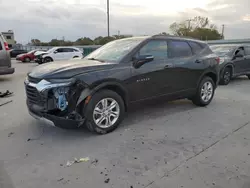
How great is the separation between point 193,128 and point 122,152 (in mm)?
1625

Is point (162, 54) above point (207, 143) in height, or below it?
above

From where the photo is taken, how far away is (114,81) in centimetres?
388

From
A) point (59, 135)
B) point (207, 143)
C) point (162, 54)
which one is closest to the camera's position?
point (207, 143)

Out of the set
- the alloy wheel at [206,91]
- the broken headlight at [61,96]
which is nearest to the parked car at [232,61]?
the alloy wheel at [206,91]

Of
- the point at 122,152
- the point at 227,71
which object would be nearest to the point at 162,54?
the point at 122,152

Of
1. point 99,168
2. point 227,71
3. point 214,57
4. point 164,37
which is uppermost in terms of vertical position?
point 164,37

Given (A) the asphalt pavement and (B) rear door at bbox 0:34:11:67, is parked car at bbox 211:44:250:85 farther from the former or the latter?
(B) rear door at bbox 0:34:11:67

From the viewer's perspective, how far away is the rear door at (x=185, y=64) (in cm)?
491

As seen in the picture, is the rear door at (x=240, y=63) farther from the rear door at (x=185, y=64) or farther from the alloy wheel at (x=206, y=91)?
the rear door at (x=185, y=64)

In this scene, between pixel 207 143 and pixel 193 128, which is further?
pixel 193 128

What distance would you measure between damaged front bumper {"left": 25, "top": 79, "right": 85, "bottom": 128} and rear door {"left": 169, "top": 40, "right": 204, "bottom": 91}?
2306mm

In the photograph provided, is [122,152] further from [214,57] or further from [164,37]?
[214,57]

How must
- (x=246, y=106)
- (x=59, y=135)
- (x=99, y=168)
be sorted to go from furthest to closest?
(x=246, y=106) < (x=59, y=135) < (x=99, y=168)

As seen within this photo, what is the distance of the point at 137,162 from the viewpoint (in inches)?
119
